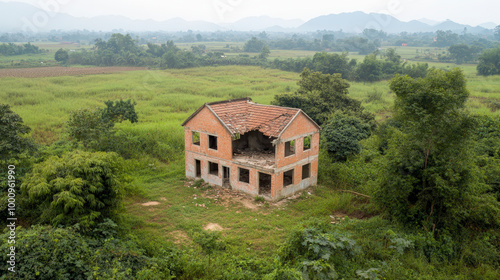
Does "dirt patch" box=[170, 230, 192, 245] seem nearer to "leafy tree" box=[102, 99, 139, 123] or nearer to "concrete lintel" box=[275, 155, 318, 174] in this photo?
"concrete lintel" box=[275, 155, 318, 174]

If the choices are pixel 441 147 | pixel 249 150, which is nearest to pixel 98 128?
pixel 249 150

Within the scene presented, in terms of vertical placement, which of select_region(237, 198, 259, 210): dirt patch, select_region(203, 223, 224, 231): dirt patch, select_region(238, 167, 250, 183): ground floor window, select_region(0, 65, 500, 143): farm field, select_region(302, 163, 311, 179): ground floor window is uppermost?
select_region(0, 65, 500, 143): farm field

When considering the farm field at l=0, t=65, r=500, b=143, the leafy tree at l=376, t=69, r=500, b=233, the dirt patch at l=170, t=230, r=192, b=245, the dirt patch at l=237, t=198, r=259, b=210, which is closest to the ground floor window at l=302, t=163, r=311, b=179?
the dirt patch at l=237, t=198, r=259, b=210

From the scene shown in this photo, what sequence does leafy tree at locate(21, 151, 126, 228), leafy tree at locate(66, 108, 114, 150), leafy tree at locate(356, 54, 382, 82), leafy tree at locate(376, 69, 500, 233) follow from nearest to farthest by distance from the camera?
leafy tree at locate(21, 151, 126, 228), leafy tree at locate(376, 69, 500, 233), leafy tree at locate(66, 108, 114, 150), leafy tree at locate(356, 54, 382, 82)

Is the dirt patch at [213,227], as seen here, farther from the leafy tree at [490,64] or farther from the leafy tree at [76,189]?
the leafy tree at [490,64]

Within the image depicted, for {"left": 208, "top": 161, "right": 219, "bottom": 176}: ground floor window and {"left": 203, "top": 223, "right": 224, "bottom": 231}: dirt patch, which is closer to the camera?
{"left": 203, "top": 223, "right": 224, "bottom": 231}: dirt patch

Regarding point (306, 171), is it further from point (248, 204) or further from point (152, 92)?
point (152, 92)

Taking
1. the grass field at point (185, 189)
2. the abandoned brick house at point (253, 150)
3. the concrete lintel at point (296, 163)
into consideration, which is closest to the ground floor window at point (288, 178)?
the abandoned brick house at point (253, 150)
